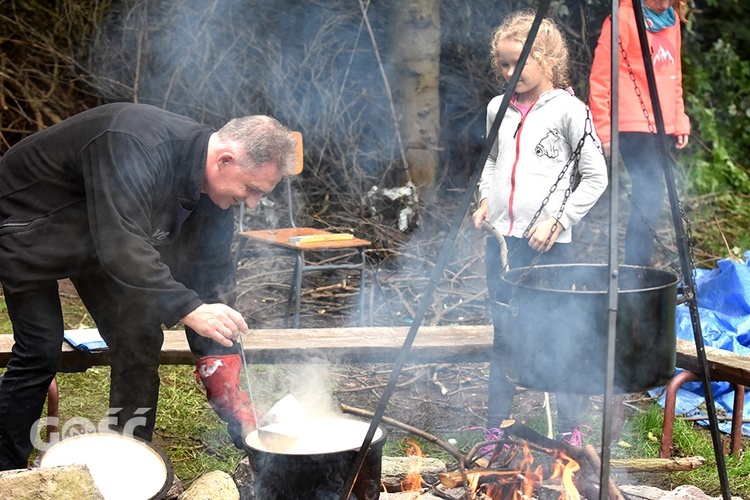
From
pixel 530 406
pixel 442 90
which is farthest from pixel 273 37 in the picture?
pixel 530 406

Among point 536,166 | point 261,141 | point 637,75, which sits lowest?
point 536,166

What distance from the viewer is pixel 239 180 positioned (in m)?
3.13

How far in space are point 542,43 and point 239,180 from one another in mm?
1552

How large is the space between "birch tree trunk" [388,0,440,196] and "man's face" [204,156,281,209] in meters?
4.13

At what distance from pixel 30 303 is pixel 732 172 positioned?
790 centimetres

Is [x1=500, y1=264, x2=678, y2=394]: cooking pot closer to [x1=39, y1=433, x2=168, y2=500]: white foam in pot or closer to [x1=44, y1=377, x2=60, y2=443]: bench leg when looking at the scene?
[x1=39, y1=433, x2=168, y2=500]: white foam in pot

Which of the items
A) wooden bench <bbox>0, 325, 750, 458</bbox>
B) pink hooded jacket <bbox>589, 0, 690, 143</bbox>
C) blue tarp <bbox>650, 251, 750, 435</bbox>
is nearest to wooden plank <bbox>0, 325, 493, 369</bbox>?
wooden bench <bbox>0, 325, 750, 458</bbox>

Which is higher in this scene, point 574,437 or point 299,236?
point 299,236

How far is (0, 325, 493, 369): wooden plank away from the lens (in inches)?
157

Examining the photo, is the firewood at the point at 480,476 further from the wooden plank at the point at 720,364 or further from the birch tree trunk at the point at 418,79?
the birch tree trunk at the point at 418,79

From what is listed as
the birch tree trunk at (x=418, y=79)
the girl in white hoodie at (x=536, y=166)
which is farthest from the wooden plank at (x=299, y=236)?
the girl in white hoodie at (x=536, y=166)

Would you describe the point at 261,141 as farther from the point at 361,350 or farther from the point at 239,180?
the point at 361,350

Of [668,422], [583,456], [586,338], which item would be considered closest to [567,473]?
[583,456]

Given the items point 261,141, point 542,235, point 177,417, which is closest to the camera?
point 261,141
